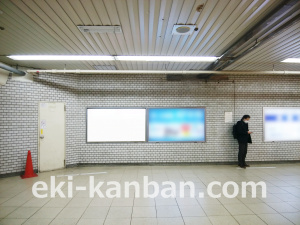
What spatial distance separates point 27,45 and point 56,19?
5.04 ft

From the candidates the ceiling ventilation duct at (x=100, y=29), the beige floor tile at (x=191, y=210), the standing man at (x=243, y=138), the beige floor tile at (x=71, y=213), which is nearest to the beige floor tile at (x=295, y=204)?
the beige floor tile at (x=191, y=210)

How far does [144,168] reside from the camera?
19.7 feet

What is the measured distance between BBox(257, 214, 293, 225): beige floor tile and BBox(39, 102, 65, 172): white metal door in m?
5.67

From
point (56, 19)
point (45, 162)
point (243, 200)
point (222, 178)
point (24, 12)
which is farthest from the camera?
point (45, 162)

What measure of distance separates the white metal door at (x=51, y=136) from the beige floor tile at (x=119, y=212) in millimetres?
3480

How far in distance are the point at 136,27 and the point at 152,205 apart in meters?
3.31

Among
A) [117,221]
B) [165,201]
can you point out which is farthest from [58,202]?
[165,201]

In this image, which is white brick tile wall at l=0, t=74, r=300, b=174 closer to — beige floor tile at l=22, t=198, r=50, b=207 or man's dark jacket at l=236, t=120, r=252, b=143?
man's dark jacket at l=236, t=120, r=252, b=143

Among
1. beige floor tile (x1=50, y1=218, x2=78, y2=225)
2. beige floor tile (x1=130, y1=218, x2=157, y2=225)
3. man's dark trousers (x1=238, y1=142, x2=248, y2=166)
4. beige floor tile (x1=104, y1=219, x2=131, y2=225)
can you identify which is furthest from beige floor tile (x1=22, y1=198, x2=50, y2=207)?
man's dark trousers (x1=238, y1=142, x2=248, y2=166)

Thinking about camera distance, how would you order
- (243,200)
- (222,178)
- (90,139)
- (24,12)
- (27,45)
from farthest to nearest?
(90,139)
(222,178)
(27,45)
(243,200)
(24,12)

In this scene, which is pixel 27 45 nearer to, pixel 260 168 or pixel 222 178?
pixel 222 178

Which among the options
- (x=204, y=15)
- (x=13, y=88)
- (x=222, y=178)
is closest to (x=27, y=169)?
(x=13, y=88)

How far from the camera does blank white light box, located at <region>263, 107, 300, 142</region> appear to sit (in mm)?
6625

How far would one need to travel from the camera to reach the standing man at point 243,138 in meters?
6.06
